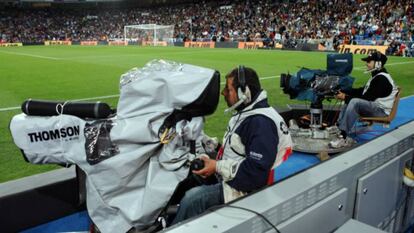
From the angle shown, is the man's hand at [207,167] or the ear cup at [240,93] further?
the ear cup at [240,93]

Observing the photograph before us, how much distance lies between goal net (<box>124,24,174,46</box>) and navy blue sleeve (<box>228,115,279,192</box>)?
127 feet

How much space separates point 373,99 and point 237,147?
420 cm

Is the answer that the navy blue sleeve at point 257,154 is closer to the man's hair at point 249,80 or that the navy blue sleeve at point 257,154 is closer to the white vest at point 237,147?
the white vest at point 237,147

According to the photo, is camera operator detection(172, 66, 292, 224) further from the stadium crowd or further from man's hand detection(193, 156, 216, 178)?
the stadium crowd

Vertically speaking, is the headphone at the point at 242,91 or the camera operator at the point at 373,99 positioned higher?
A: the headphone at the point at 242,91

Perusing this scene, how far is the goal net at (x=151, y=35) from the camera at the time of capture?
137ft

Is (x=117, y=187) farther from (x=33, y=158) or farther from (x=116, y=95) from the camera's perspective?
(x=116, y=95)

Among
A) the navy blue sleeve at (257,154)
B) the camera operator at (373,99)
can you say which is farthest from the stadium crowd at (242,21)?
the navy blue sleeve at (257,154)

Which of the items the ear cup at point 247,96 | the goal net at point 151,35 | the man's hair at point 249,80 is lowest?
the goal net at point 151,35

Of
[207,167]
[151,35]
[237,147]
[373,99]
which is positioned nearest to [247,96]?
[237,147]

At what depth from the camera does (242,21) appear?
43.6 meters

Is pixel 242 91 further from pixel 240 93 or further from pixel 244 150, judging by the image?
pixel 244 150

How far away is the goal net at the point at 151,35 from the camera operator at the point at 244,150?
38.6 meters

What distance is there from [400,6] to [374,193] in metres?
31.6
